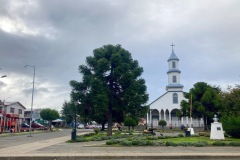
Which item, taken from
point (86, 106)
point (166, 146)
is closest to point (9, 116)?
point (86, 106)

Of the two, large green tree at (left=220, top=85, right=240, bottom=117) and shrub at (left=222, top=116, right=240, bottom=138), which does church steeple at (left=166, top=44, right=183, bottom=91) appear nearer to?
large green tree at (left=220, top=85, right=240, bottom=117)

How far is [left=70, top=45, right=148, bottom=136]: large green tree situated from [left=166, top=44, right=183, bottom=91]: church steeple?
40.9 meters

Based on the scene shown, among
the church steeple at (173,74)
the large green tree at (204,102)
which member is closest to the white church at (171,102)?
the church steeple at (173,74)

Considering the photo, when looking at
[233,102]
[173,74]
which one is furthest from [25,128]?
[233,102]

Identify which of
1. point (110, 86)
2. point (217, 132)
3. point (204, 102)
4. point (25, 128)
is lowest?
point (25, 128)

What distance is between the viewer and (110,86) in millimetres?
30906

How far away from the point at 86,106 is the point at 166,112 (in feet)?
146

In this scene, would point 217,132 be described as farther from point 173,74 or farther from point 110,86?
point 173,74

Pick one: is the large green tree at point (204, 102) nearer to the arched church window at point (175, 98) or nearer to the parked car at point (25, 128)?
the arched church window at point (175, 98)

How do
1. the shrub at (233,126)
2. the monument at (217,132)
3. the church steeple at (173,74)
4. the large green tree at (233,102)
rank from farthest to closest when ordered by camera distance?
the church steeple at (173,74) < the large green tree at (233,102) < the shrub at (233,126) < the monument at (217,132)

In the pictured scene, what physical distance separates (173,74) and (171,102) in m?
7.87

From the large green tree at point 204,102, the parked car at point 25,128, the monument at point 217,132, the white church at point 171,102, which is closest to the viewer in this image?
the monument at point 217,132

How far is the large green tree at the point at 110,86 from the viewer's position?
94.8 feet

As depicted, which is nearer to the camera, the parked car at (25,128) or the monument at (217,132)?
the monument at (217,132)
